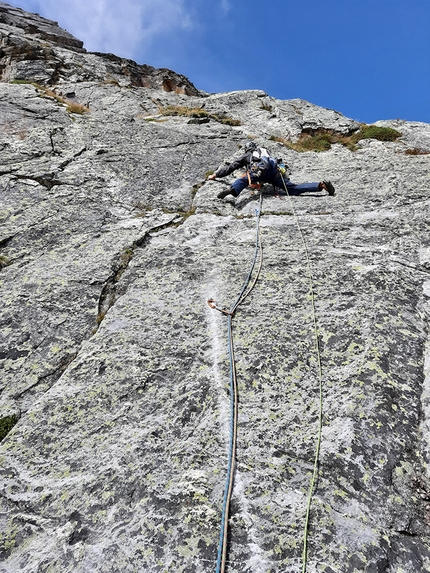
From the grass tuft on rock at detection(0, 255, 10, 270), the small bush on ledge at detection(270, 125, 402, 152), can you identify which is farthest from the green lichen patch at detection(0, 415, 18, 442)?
the small bush on ledge at detection(270, 125, 402, 152)

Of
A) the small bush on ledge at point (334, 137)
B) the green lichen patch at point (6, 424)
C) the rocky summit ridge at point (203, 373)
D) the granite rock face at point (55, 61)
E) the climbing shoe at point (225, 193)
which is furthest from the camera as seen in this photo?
the granite rock face at point (55, 61)

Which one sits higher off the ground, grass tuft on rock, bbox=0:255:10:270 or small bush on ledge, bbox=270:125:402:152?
small bush on ledge, bbox=270:125:402:152

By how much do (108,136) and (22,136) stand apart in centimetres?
293

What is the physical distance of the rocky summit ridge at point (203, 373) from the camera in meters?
3.61

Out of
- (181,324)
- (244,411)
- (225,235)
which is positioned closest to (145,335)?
(181,324)

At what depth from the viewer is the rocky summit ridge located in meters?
3.61

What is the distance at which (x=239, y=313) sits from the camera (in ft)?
20.2

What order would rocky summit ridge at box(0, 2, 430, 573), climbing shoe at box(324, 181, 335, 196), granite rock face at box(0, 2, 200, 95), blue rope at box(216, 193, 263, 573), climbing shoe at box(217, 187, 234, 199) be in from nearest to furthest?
blue rope at box(216, 193, 263, 573), rocky summit ridge at box(0, 2, 430, 573), climbing shoe at box(324, 181, 335, 196), climbing shoe at box(217, 187, 234, 199), granite rock face at box(0, 2, 200, 95)

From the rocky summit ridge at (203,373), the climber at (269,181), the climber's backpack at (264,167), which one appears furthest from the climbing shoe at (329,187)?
the climber's backpack at (264,167)

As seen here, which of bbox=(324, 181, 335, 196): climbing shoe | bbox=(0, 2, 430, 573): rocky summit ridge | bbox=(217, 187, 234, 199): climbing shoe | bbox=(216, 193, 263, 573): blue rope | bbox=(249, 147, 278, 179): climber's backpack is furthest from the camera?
bbox=(249, 147, 278, 179): climber's backpack

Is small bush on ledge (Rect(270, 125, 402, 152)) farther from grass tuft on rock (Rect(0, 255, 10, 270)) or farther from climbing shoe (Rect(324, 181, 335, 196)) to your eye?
grass tuft on rock (Rect(0, 255, 10, 270))

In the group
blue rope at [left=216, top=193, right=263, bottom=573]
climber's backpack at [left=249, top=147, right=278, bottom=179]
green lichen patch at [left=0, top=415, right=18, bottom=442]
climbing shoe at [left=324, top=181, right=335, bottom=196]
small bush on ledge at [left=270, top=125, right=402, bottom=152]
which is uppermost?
small bush on ledge at [left=270, top=125, right=402, bottom=152]

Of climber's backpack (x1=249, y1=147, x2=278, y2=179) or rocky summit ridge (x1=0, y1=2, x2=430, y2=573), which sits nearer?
rocky summit ridge (x1=0, y1=2, x2=430, y2=573)

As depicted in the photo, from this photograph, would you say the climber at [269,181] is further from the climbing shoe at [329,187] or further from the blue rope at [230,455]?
the blue rope at [230,455]
